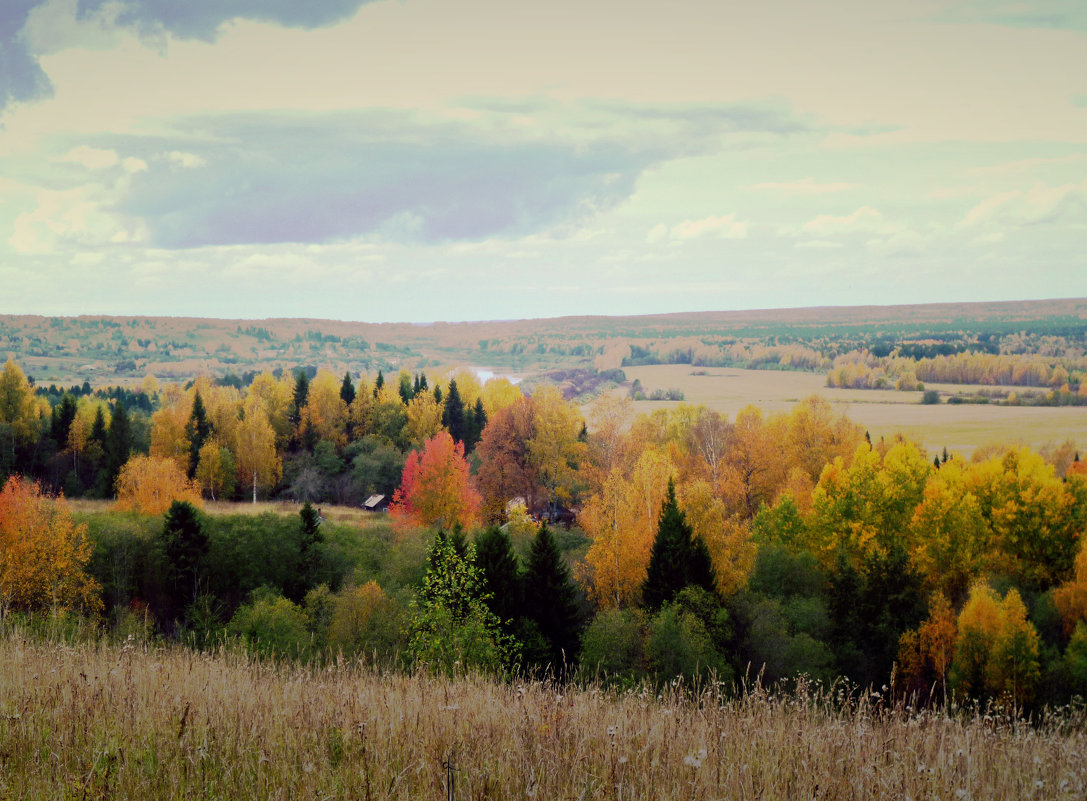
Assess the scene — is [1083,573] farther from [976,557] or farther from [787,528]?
[787,528]

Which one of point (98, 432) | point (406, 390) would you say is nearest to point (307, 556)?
point (98, 432)

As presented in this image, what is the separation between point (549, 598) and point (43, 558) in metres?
30.8

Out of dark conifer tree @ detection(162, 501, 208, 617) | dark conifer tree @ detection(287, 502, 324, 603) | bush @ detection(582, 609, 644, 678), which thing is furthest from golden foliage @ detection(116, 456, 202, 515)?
bush @ detection(582, 609, 644, 678)

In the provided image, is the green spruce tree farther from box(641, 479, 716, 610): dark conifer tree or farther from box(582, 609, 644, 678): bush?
box(582, 609, 644, 678): bush

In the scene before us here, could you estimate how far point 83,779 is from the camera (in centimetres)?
471

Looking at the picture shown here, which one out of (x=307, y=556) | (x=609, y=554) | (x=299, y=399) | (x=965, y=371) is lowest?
(x=307, y=556)

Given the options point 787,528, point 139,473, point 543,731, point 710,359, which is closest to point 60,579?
point 139,473

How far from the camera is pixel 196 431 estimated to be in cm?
7625

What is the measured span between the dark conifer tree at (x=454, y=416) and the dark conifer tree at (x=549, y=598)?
5433 centimetres

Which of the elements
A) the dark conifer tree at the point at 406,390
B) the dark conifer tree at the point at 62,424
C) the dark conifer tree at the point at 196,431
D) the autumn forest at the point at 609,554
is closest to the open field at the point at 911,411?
the autumn forest at the point at 609,554

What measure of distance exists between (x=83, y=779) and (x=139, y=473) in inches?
2559

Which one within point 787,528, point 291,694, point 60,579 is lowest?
point 60,579

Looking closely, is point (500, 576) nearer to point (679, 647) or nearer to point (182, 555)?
point (679, 647)

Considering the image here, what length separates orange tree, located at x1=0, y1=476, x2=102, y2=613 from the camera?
3828 centimetres
